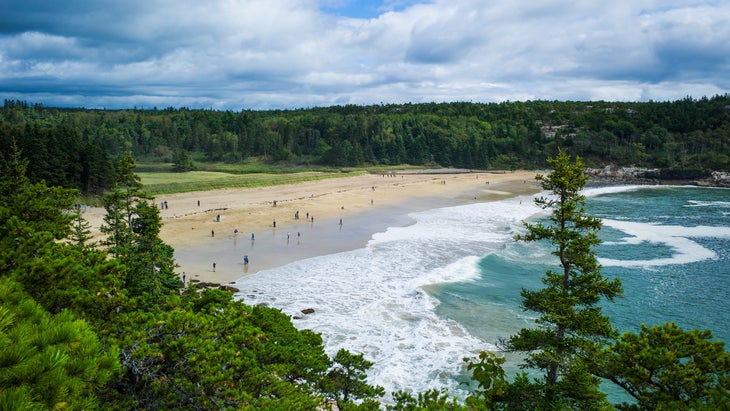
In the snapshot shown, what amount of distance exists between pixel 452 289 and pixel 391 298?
4263 mm

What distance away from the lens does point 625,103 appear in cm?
18538

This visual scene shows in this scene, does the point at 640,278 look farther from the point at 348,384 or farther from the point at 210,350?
the point at 210,350

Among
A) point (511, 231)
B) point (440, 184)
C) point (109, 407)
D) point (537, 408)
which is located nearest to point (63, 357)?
point (109, 407)

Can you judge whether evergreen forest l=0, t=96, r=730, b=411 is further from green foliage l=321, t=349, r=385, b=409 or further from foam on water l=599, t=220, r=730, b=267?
foam on water l=599, t=220, r=730, b=267

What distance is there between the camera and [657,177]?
4245 inches

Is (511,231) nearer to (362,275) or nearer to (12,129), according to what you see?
(362,275)

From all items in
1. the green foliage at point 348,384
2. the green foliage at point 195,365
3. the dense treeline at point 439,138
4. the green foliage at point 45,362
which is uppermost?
the dense treeline at point 439,138

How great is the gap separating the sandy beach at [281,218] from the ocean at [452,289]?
286 cm

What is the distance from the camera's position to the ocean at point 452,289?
20359mm

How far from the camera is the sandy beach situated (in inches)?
1316

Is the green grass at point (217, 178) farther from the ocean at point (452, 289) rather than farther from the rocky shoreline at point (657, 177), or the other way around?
the rocky shoreline at point (657, 177)

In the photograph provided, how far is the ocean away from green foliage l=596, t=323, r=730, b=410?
173 inches

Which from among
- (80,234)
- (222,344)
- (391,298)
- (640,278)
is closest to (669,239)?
(640,278)

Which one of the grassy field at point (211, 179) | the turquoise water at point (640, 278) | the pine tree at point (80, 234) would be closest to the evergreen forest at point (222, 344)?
the pine tree at point (80, 234)
